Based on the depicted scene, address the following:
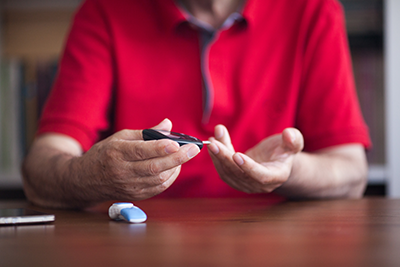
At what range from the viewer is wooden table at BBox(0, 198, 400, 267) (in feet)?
1.06

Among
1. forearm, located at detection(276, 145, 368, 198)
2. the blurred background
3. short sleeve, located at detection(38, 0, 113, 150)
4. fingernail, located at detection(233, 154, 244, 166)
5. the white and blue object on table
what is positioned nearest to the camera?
the white and blue object on table

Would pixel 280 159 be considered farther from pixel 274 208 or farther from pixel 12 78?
pixel 12 78

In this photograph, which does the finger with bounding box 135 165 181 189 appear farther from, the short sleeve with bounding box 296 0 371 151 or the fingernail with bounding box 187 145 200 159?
the short sleeve with bounding box 296 0 371 151

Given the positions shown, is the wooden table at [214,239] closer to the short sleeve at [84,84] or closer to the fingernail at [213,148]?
the fingernail at [213,148]

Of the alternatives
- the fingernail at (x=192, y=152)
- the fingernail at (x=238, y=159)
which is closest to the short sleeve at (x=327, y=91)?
the fingernail at (x=238, y=159)

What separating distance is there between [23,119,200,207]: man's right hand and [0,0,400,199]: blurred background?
1147 millimetres

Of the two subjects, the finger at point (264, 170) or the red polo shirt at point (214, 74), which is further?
the red polo shirt at point (214, 74)

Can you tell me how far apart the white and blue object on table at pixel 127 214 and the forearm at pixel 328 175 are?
349 millimetres

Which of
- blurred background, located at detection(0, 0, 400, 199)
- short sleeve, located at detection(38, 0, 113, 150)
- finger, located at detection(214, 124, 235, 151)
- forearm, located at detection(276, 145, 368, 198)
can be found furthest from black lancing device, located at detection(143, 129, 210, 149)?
blurred background, located at detection(0, 0, 400, 199)

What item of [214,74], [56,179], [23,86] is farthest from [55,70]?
[56,179]

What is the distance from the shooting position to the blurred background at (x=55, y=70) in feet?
5.27

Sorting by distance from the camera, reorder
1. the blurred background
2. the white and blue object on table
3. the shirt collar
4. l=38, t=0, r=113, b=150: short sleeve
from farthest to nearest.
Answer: the blurred background
the shirt collar
l=38, t=0, r=113, b=150: short sleeve
the white and blue object on table

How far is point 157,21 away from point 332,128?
1.84ft

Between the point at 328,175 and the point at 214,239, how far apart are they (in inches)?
20.5
